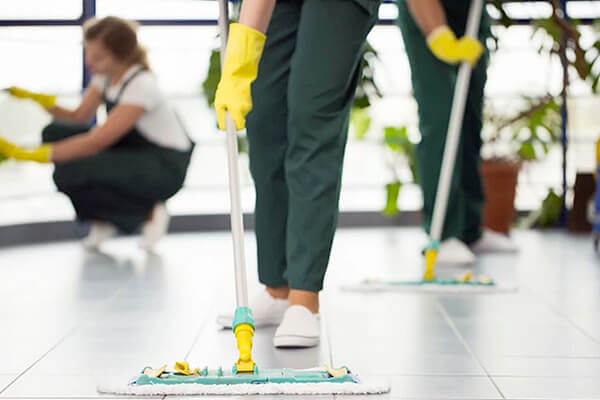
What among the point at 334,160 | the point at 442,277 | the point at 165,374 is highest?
the point at 334,160

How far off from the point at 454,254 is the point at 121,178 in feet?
3.97

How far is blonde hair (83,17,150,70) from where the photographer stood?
10.0ft

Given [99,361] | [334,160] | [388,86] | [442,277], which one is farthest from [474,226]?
[99,361]

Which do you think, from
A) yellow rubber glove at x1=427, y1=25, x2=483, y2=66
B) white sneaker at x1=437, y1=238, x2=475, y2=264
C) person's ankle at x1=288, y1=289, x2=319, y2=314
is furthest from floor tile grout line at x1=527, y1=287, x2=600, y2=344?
yellow rubber glove at x1=427, y1=25, x2=483, y2=66

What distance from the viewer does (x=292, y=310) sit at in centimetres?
167

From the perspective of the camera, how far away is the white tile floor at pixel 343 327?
140 cm

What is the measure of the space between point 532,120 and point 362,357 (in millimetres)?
2340

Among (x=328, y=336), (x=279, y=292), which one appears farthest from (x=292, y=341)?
(x=279, y=292)

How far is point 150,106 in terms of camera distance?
307cm

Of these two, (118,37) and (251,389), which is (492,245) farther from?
(251,389)

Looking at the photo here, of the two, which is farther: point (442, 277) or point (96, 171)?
point (96, 171)

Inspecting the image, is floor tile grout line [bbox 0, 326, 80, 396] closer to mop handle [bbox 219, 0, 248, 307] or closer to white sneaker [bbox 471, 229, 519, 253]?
mop handle [bbox 219, 0, 248, 307]

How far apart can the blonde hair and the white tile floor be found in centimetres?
71

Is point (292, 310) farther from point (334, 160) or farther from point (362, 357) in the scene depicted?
point (334, 160)
